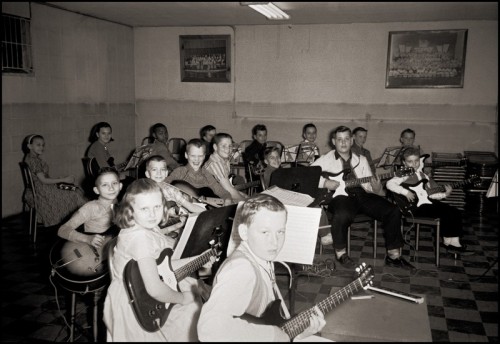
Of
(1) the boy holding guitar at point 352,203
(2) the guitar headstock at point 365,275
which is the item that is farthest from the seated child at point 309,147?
(2) the guitar headstock at point 365,275

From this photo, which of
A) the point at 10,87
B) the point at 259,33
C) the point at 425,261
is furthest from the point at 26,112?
the point at 425,261

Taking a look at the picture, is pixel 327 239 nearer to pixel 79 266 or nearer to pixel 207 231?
pixel 207 231

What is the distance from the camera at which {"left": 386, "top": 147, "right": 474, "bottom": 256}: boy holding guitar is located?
5195 mm

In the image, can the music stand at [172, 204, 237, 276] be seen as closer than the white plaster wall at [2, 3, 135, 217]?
Yes

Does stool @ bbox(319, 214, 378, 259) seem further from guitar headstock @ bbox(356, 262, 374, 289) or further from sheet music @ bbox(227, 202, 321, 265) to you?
guitar headstock @ bbox(356, 262, 374, 289)

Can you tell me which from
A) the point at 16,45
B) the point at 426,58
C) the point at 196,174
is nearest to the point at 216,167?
the point at 196,174

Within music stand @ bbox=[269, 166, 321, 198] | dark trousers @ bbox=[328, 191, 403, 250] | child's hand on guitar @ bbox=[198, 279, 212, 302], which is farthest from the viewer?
dark trousers @ bbox=[328, 191, 403, 250]

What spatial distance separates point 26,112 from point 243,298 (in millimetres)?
6224

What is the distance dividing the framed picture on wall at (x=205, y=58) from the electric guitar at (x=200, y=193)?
473cm

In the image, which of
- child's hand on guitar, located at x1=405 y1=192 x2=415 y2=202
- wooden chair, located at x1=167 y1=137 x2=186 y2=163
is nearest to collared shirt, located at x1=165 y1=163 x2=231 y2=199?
child's hand on guitar, located at x1=405 y1=192 x2=415 y2=202

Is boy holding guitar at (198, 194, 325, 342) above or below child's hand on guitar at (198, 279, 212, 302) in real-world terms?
above

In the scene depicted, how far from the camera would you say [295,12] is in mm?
7676

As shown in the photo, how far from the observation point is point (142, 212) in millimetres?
2568

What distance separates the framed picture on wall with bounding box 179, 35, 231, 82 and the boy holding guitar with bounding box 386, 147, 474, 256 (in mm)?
5012
